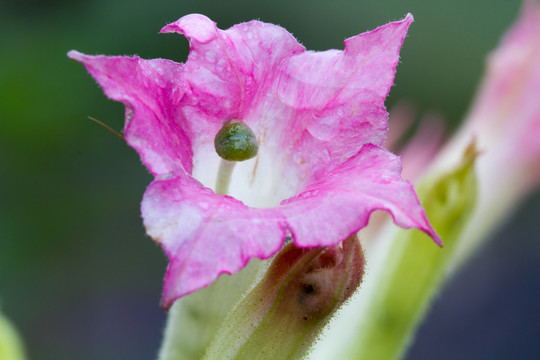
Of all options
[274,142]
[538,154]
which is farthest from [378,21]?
[274,142]

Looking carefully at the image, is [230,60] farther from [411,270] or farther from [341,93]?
[411,270]

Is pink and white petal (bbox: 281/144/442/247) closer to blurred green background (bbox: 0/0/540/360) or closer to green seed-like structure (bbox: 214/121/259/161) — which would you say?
green seed-like structure (bbox: 214/121/259/161)

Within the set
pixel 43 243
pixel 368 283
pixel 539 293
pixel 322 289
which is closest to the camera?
pixel 322 289

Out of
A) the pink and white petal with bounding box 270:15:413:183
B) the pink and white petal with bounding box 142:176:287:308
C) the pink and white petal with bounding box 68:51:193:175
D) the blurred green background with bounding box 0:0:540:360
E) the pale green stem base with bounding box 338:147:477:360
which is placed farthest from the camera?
the blurred green background with bounding box 0:0:540:360

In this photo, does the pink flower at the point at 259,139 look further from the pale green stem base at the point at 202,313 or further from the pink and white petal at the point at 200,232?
the pale green stem base at the point at 202,313

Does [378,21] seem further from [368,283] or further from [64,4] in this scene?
[368,283]

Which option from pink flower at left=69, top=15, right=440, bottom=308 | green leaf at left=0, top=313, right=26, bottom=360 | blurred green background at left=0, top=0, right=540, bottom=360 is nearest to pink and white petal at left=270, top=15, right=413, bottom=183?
pink flower at left=69, top=15, right=440, bottom=308
